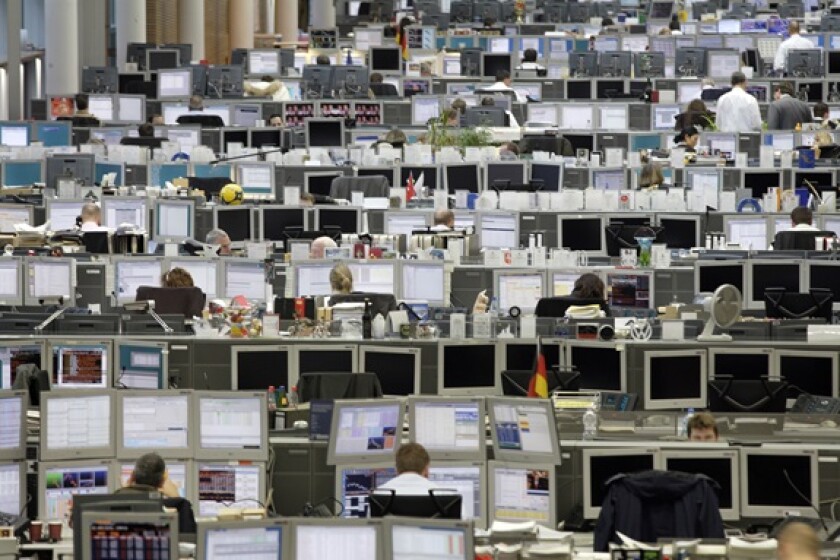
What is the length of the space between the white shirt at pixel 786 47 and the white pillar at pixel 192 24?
1267 centimetres

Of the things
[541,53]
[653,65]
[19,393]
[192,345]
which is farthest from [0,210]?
[541,53]

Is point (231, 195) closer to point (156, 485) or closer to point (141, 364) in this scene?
point (141, 364)

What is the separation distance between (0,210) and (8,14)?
12.0 metres

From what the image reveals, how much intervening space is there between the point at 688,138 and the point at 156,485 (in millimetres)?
16838

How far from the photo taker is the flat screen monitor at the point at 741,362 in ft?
56.5

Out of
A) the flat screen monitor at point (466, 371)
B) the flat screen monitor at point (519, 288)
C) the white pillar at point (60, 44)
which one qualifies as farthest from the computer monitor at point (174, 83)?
the flat screen monitor at point (466, 371)

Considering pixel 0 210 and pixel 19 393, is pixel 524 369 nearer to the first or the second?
pixel 19 393

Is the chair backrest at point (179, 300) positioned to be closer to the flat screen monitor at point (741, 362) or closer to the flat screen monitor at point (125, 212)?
the flat screen monitor at point (125, 212)

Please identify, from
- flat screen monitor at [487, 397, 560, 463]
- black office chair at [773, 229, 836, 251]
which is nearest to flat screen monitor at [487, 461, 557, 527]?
flat screen monitor at [487, 397, 560, 463]

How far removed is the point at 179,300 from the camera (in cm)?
1984

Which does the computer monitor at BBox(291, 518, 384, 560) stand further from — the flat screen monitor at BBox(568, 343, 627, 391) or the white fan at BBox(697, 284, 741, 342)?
the white fan at BBox(697, 284, 741, 342)

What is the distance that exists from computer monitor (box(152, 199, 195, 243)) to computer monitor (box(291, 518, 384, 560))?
1269cm

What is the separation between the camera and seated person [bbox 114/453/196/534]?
43.3ft

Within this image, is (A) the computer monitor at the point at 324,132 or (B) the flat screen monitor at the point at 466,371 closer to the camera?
(B) the flat screen monitor at the point at 466,371
